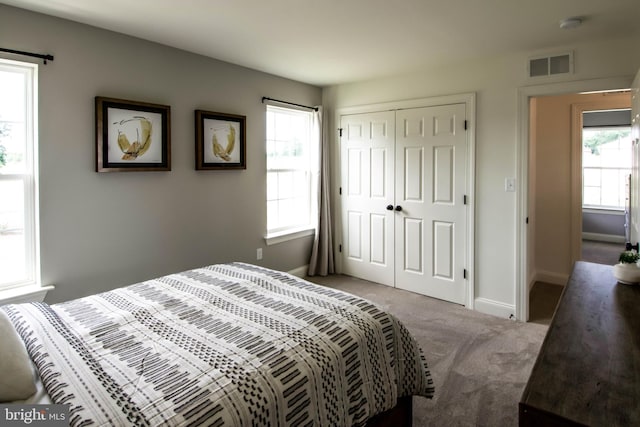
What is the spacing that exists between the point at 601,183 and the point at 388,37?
238 inches

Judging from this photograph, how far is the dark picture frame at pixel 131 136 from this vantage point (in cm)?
280

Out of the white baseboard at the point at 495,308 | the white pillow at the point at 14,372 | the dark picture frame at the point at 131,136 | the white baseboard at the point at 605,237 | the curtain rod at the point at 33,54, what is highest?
the curtain rod at the point at 33,54

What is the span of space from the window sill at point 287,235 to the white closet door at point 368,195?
0.47m

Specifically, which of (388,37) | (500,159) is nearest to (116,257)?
(388,37)

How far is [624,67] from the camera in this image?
2.95 meters

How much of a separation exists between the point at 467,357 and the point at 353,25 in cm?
251

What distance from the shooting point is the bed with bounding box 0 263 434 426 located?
1211 millimetres

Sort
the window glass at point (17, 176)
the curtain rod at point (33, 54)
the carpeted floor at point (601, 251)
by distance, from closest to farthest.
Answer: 1. the curtain rod at point (33, 54)
2. the window glass at point (17, 176)
3. the carpeted floor at point (601, 251)

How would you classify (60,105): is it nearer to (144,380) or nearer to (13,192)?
→ (13,192)

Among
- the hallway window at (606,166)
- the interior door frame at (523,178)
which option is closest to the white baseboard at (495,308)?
the interior door frame at (523,178)

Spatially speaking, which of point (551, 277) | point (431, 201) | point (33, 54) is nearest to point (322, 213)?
point (431, 201)

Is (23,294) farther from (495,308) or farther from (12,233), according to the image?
(495,308)

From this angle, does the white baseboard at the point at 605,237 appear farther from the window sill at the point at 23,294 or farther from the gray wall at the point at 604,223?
the window sill at the point at 23,294

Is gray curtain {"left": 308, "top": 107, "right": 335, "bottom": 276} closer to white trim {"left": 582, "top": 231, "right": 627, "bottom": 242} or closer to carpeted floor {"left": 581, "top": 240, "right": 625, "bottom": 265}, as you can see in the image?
carpeted floor {"left": 581, "top": 240, "right": 625, "bottom": 265}
